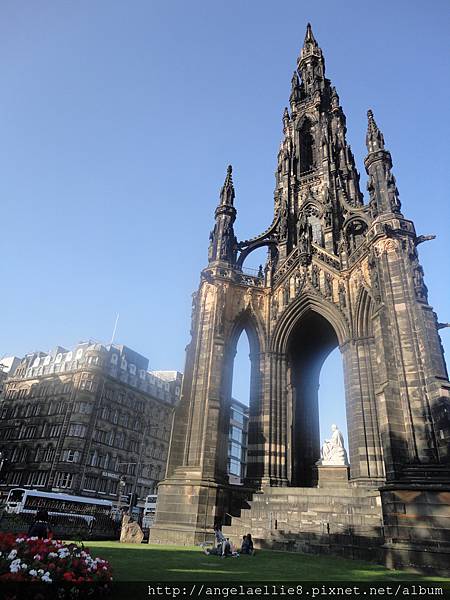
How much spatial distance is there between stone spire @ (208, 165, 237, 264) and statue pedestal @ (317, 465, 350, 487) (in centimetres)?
1165

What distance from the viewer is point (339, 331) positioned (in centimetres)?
2081

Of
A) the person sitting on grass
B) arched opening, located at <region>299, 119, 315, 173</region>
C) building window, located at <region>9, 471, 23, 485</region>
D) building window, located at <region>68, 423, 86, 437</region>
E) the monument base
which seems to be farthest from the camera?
building window, located at <region>9, 471, 23, 485</region>

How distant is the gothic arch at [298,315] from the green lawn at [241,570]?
437 inches

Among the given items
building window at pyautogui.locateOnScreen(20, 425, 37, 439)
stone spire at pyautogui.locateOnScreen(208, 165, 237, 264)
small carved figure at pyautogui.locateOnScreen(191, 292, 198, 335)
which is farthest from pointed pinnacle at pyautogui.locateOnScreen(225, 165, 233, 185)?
building window at pyautogui.locateOnScreen(20, 425, 37, 439)

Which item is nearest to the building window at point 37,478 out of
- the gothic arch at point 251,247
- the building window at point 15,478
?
the building window at point 15,478

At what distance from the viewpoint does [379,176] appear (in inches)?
792

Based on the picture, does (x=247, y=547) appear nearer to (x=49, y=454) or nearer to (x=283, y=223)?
(x=283, y=223)

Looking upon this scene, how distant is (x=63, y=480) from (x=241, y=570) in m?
42.1

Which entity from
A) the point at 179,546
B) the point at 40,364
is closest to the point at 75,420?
the point at 40,364

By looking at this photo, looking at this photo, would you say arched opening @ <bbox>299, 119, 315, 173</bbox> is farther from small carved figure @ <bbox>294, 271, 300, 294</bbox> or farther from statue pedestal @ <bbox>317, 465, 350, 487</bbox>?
statue pedestal @ <bbox>317, 465, 350, 487</bbox>

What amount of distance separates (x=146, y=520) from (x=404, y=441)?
86.6 feet

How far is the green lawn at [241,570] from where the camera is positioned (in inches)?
315

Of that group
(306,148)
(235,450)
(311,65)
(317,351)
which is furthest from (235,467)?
(311,65)

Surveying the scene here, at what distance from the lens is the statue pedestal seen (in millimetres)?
18805
